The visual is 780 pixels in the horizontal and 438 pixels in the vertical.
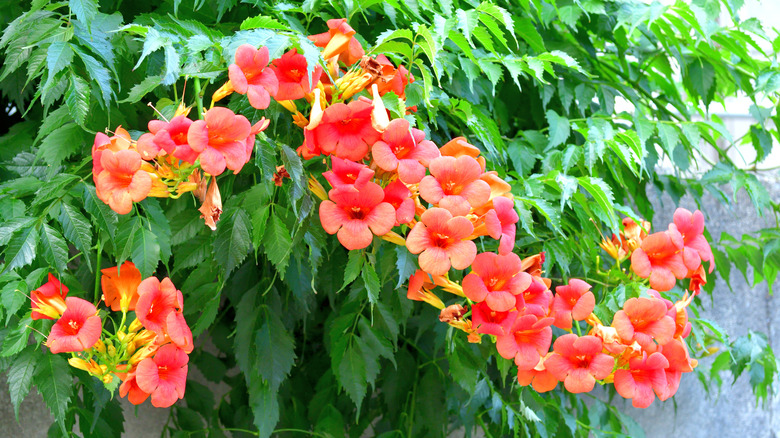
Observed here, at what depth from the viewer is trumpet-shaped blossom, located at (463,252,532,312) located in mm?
1012

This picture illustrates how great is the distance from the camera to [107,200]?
0.90m

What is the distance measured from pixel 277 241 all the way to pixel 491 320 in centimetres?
36

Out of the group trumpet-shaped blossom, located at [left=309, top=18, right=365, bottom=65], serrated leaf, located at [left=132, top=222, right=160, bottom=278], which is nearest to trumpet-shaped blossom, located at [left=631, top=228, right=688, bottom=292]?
trumpet-shaped blossom, located at [left=309, top=18, right=365, bottom=65]

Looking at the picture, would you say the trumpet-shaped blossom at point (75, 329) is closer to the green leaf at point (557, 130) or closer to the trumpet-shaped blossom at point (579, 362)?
the trumpet-shaped blossom at point (579, 362)

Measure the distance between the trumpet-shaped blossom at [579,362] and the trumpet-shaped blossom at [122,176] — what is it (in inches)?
27.2

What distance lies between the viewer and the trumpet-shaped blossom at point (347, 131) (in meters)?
0.95

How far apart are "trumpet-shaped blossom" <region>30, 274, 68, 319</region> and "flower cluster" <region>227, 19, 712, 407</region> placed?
1.50 ft

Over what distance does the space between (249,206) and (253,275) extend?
Result: 16.7 inches

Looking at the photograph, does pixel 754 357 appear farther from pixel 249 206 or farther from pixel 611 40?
pixel 249 206

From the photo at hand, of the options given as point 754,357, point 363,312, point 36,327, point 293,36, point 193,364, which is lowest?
point 193,364

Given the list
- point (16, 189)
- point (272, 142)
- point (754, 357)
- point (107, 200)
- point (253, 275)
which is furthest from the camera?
point (754, 357)

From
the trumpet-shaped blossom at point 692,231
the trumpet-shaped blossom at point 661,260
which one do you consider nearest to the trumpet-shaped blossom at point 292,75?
the trumpet-shaped blossom at point 661,260

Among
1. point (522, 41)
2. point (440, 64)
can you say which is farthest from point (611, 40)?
point (440, 64)

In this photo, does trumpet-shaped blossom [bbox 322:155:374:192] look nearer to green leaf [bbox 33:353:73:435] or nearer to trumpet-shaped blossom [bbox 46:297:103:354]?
trumpet-shaped blossom [bbox 46:297:103:354]
